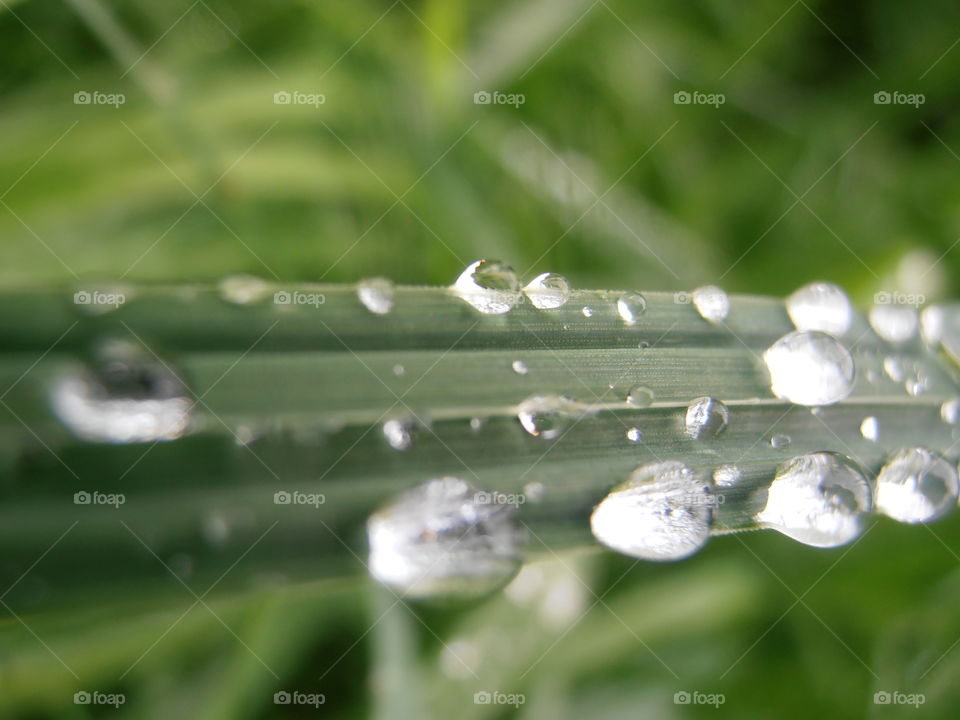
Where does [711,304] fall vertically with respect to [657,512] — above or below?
above

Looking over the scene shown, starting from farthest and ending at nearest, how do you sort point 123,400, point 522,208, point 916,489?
1. point 522,208
2. point 916,489
3. point 123,400

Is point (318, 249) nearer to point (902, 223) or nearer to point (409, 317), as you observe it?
point (409, 317)

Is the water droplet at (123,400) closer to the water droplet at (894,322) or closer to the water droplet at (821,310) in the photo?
the water droplet at (821,310)

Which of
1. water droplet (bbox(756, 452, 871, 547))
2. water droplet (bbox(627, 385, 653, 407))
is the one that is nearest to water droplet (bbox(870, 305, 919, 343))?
water droplet (bbox(756, 452, 871, 547))

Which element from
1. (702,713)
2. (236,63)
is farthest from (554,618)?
(236,63)

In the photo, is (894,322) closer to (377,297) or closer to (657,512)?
(657,512)

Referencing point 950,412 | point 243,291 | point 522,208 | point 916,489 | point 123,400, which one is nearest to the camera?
point 123,400

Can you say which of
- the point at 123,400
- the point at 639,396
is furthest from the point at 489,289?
the point at 123,400

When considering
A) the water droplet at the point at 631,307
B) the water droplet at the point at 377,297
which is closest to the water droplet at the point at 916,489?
the water droplet at the point at 631,307
